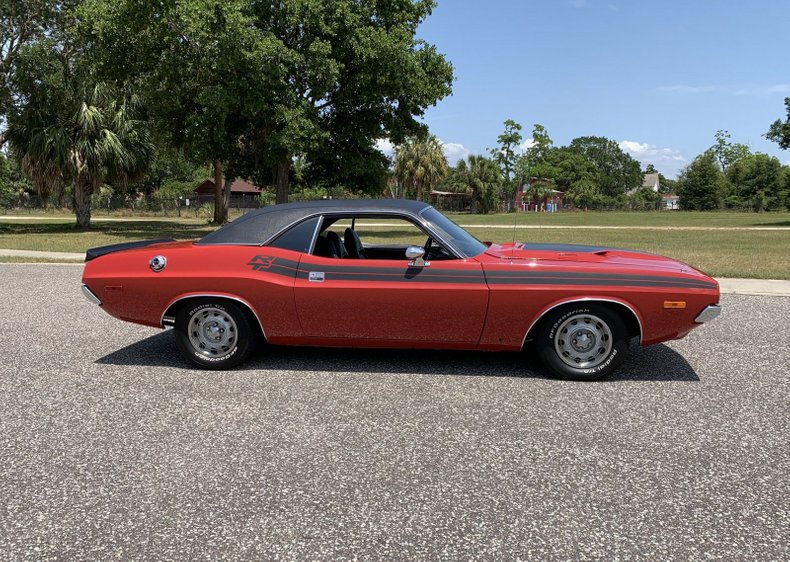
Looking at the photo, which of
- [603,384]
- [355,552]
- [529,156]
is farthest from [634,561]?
[529,156]

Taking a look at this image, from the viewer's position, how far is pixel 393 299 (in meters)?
4.72

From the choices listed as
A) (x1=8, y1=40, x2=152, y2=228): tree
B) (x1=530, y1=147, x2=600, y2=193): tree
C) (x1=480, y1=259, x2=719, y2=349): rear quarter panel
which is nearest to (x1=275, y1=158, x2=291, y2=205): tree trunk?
(x1=8, y1=40, x2=152, y2=228): tree

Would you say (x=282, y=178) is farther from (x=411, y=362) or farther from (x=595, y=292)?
(x=595, y=292)

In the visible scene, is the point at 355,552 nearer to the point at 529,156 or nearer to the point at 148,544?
the point at 148,544

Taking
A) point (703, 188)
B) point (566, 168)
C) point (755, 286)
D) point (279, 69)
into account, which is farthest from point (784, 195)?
point (755, 286)

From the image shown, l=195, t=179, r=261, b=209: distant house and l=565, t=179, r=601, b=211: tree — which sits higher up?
l=565, t=179, r=601, b=211: tree

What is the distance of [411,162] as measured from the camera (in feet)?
218

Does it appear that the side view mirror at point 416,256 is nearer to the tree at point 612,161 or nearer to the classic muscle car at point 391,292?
the classic muscle car at point 391,292

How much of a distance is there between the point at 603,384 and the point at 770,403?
1148mm

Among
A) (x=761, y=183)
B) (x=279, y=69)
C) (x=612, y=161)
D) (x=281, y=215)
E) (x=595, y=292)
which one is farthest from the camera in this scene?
(x=612, y=161)

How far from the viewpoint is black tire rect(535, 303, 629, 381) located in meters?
4.64

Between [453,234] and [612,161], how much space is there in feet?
507

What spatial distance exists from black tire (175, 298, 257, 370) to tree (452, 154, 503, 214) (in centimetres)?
7154

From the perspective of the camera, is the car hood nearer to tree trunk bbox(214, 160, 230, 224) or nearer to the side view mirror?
the side view mirror
